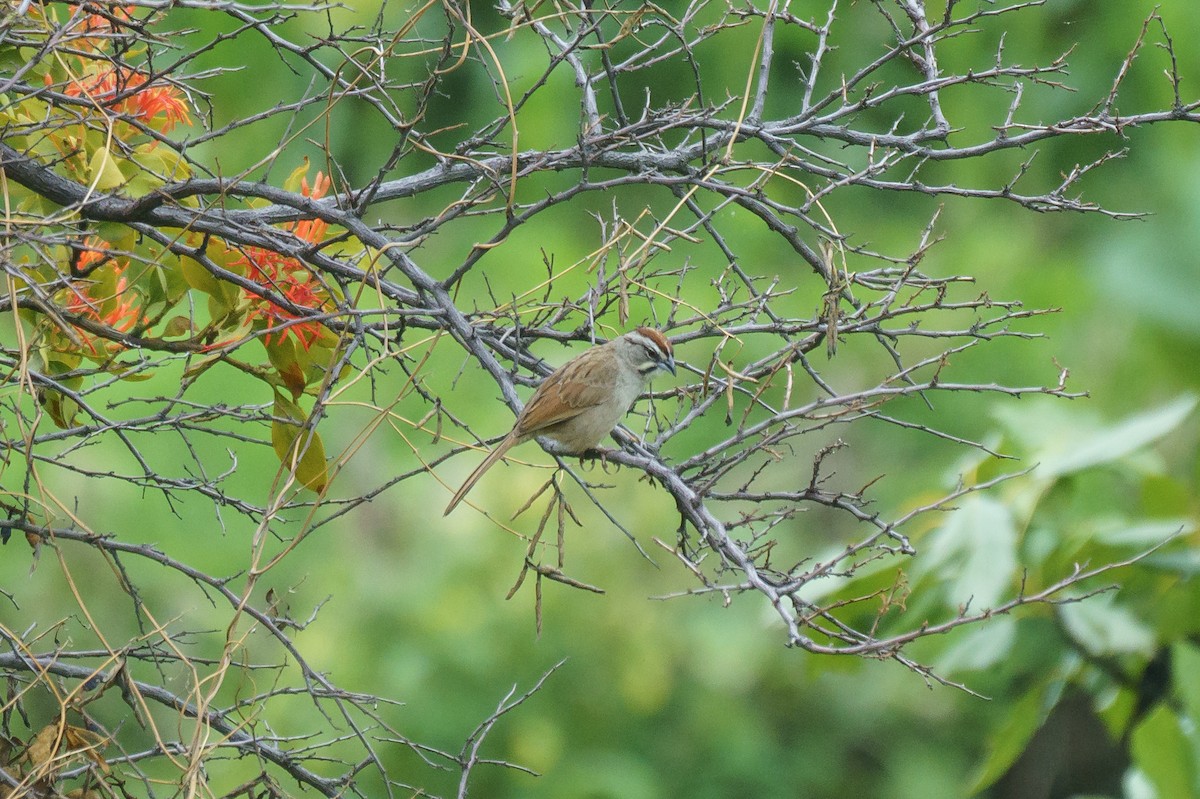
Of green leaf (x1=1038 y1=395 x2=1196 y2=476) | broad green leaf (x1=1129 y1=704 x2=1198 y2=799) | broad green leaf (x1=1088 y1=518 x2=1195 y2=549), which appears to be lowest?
broad green leaf (x1=1129 y1=704 x2=1198 y2=799)

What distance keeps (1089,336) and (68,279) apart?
21.0 feet

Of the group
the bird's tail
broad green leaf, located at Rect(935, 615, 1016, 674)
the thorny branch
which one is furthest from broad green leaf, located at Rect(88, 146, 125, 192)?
broad green leaf, located at Rect(935, 615, 1016, 674)

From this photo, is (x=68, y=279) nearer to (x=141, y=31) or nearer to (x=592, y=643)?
(x=141, y=31)

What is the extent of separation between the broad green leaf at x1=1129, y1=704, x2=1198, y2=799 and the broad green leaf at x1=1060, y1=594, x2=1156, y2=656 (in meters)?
0.33

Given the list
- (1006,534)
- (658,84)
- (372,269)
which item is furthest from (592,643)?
(658,84)

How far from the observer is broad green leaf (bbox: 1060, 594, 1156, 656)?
12.0ft

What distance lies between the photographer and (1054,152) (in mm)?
7953

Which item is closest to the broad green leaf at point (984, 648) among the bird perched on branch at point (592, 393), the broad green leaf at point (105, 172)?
the bird perched on branch at point (592, 393)

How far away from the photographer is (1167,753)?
3.32 m

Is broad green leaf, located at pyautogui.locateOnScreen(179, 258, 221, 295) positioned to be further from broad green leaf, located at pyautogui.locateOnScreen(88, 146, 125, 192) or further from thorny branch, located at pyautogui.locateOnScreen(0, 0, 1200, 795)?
broad green leaf, located at pyautogui.locateOnScreen(88, 146, 125, 192)

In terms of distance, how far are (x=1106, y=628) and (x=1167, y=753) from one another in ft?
1.42

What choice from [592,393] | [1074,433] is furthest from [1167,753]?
[592,393]

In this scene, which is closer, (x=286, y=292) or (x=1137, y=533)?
(x=286, y=292)

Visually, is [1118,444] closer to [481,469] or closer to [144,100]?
[481,469]
